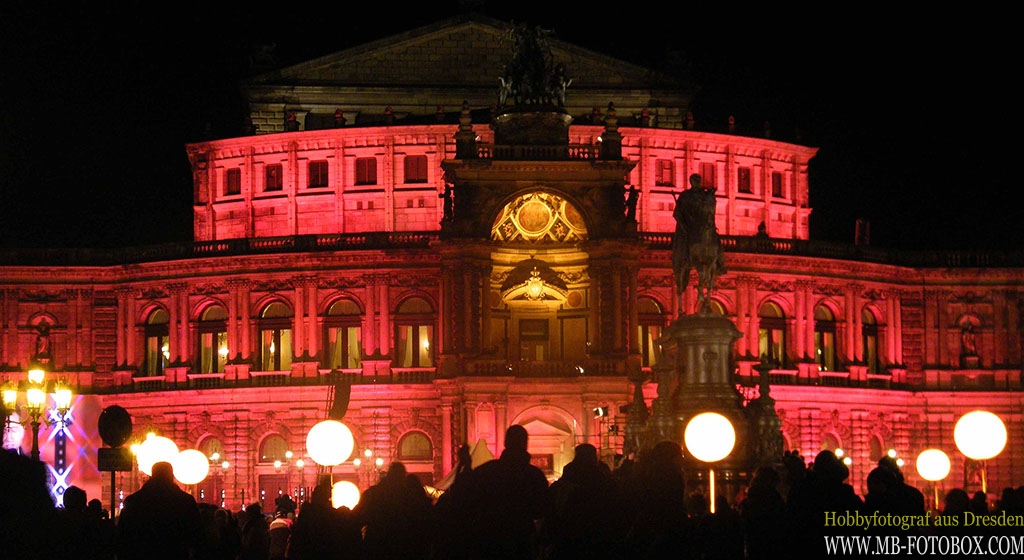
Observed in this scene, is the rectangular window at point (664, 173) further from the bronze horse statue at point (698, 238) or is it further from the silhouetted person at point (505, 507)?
the silhouetted person at point (505, 507)

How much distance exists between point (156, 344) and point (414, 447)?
48.1 feet

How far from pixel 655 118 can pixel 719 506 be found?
7389 centimetres

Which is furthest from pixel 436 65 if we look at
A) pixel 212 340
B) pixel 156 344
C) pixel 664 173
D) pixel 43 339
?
pixel 43 339

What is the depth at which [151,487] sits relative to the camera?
62.8 feet

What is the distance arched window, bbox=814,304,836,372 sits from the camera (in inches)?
3553

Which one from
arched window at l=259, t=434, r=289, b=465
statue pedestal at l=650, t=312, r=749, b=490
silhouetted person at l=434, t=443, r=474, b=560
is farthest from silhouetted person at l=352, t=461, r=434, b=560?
arched window at l=259, t=434, r=289, b=465

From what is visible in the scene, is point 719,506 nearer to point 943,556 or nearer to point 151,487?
point 943,556

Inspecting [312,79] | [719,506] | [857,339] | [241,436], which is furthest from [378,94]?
[719,506]

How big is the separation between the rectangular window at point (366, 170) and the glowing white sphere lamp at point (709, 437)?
6409 centimetres

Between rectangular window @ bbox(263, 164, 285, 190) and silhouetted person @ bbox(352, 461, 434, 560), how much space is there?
72858 mm

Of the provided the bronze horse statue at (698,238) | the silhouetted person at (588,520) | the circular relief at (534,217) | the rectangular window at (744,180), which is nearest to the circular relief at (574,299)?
the circular relief at (534,217)

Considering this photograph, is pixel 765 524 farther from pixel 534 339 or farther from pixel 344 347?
pixel 344 347

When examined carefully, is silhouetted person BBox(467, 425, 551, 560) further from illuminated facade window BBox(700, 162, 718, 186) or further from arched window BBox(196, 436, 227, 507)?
illuminated facade window BBox(700, 162, 718, 186)

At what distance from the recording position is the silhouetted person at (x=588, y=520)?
19.8 meters
